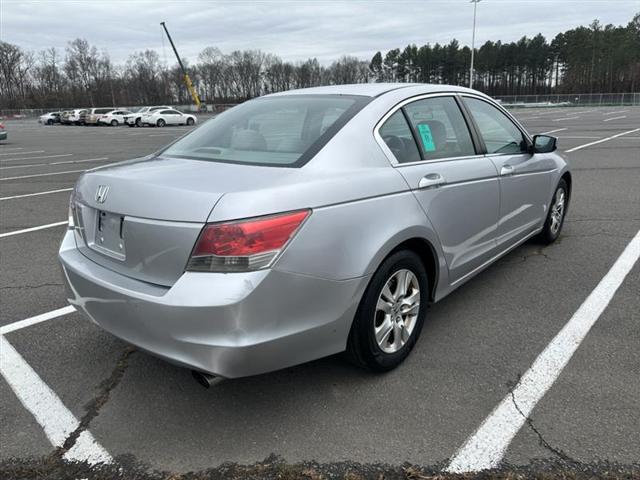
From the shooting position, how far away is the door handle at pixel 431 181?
2990 mm

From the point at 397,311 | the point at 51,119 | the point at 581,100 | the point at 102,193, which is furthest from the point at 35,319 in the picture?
the point at 581,100

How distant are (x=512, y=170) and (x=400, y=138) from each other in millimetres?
1402

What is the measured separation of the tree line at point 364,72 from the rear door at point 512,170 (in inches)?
3719

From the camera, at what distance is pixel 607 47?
90500 millimetres

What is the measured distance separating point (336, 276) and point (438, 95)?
1844 mm

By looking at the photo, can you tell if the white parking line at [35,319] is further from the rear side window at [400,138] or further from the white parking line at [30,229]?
the white parking line at [30,229]

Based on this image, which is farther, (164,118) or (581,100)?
(581,100)

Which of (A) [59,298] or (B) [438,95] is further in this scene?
(A) [59,298]

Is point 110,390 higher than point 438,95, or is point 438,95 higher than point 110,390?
point 438,95

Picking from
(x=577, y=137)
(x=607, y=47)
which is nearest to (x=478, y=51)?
(x=607, y=47)

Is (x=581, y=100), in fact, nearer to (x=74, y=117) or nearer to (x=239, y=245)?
(x=74, y=117)

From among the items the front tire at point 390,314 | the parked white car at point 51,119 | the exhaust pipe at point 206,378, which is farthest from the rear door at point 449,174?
the parked white car at point 51,119

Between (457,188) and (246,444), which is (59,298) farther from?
(457,188)

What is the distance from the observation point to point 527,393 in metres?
2.80
